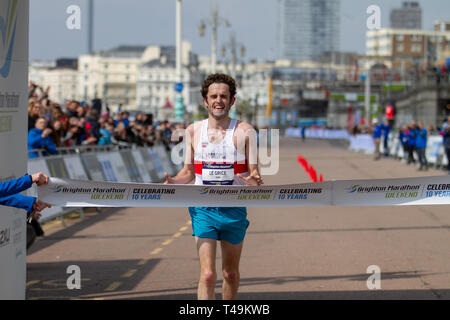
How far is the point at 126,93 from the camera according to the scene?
5605 inches

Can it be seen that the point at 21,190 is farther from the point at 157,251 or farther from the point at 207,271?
the point at 157,251

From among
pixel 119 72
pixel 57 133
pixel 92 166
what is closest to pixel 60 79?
pixel 119 72

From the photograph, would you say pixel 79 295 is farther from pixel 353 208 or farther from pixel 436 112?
pixel 436 112

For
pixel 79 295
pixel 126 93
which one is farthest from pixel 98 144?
pixel 126 93

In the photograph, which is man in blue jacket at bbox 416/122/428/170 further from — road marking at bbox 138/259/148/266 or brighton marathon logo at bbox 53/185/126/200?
brighton marathon logo at bbox 53/185/126/200

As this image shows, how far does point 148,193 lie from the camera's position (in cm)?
694

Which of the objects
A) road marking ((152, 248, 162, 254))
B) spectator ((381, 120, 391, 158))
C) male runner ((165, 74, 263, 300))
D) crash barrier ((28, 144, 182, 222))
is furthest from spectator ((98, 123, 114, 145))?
spectator ((381, 120, 391, 158))

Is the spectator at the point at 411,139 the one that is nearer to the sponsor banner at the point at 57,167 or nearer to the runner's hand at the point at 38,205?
the sponsor banner at the point at 57,167

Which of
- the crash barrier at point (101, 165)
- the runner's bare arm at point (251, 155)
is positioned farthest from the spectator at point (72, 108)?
the runner's bare arm at point (251, 155)

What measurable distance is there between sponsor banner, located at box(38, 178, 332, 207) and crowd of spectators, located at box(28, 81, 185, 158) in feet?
23.8

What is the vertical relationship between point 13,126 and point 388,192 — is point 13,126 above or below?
above

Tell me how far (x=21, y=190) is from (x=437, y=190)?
3408 millimetres

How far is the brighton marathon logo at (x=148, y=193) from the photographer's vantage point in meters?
6.91

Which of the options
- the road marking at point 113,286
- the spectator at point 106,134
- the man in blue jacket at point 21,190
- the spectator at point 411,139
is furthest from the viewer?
the spectator at point 411,139
